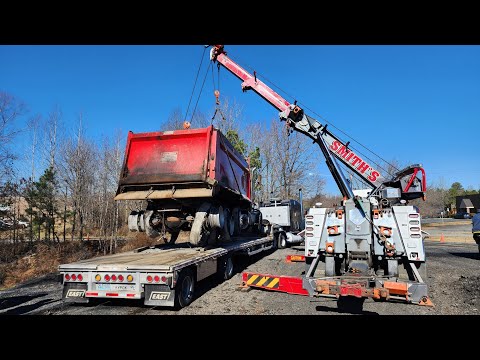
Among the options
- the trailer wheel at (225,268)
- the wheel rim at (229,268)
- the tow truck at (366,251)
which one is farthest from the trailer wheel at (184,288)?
the wheel rim at (229,268)

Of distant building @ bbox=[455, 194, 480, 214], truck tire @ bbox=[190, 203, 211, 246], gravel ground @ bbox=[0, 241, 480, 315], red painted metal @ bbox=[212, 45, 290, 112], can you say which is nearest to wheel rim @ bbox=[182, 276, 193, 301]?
gravel ground @ bbox=[0, 241, 480, 315]

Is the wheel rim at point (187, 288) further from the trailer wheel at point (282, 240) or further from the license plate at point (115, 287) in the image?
the trailer wheel at point (282, 240)

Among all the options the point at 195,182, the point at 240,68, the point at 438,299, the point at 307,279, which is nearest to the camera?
the point at 307,279

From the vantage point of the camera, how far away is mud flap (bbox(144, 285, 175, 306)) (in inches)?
238

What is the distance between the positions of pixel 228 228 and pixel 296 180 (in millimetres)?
30090

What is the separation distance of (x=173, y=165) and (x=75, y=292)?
3.61 metres

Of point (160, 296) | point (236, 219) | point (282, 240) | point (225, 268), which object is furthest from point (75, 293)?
point (282, 240)

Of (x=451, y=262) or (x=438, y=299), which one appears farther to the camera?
(x=451, y=262)

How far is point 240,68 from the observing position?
1461 centimetres

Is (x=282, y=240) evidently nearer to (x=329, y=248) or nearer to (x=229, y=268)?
(x=229, y=268)

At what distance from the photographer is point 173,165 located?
27.9 feet
